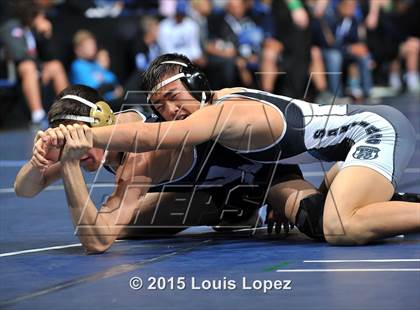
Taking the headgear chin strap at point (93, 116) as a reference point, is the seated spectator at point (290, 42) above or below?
Result: below

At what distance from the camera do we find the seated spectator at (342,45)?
46.2 ft

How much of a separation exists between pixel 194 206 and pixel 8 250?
922 mm

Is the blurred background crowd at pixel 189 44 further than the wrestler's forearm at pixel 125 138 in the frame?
Yes

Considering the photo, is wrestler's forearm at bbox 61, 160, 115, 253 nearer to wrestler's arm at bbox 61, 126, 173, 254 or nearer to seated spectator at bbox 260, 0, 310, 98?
wrestler's arm at bbox 61, 126, 173, 254

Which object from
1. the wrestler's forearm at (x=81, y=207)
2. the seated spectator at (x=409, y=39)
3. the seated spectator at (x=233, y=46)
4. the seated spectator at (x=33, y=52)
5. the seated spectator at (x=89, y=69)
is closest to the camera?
the wrestler's forearm at (x=81, y=207)

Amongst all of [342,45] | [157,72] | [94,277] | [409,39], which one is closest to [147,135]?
[157,72]

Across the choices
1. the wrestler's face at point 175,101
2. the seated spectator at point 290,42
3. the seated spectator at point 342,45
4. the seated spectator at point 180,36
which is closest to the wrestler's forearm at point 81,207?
the wrestler's face at point 175,101

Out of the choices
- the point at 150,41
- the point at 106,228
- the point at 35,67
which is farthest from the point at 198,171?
the point at 150,41

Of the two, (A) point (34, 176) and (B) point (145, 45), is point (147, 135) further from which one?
(B) point (145, 45)

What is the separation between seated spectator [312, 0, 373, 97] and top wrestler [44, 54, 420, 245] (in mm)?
8811

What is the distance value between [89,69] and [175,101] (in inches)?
287

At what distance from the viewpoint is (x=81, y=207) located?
14.9 ft

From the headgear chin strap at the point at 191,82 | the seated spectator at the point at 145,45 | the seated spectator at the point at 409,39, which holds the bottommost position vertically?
the seated spectator at the point at 409,39

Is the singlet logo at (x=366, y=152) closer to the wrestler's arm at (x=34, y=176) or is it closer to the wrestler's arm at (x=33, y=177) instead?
the wrestler's arm at (x=34, y=176)
